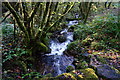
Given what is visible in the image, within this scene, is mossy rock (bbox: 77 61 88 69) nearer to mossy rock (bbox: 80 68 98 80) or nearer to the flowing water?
the flowing water

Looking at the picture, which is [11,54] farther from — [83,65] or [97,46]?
[97,46]

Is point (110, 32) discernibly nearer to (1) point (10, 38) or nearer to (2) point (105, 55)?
(2) point (105, 55)

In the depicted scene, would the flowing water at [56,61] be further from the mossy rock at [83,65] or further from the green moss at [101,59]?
the green moss at [101,59]

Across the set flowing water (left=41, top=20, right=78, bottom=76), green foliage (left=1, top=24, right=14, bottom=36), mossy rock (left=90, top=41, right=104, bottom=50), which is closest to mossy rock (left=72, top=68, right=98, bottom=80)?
flowing water (left=41, top=20, right=78, bottom=76)

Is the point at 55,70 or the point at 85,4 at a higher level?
the point at 85,4

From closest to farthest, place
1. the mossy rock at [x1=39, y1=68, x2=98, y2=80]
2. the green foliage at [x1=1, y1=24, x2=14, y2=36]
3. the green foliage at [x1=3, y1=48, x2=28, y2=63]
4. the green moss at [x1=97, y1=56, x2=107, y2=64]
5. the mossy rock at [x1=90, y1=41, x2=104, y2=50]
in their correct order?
1. the mossy rock at [x1=39, y1=68, x2=98, y2=80]
2. the green foliage at [x1=3, y1=48, x2=28, y2=63]
3. the green moss at [x1=97, y1=56, x2=107, y2=64]
4. the green foliage at [x1=1, y1=24, x2=14, y2=36]
5. the mossy rock at [x1=90, y1=41, x2=104, y2=50]

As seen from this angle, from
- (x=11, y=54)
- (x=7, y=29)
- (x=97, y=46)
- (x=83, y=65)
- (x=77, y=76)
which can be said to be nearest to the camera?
(x=77, y=76)

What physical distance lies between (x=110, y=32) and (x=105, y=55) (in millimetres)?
2222

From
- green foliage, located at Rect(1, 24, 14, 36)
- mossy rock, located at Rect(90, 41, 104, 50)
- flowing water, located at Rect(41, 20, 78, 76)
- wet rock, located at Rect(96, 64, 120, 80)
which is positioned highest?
green foliage, located at Rect(1, 24, 14, 36)

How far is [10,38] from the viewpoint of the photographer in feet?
18.7

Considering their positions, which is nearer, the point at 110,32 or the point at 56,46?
the point at 110,32

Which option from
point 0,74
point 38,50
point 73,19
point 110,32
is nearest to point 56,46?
A: point 38,50

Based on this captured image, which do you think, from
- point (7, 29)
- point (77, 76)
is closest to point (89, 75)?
point (77, 76)

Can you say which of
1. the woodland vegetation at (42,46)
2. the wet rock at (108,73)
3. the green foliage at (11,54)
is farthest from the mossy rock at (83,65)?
the green foliage at (11,54)
